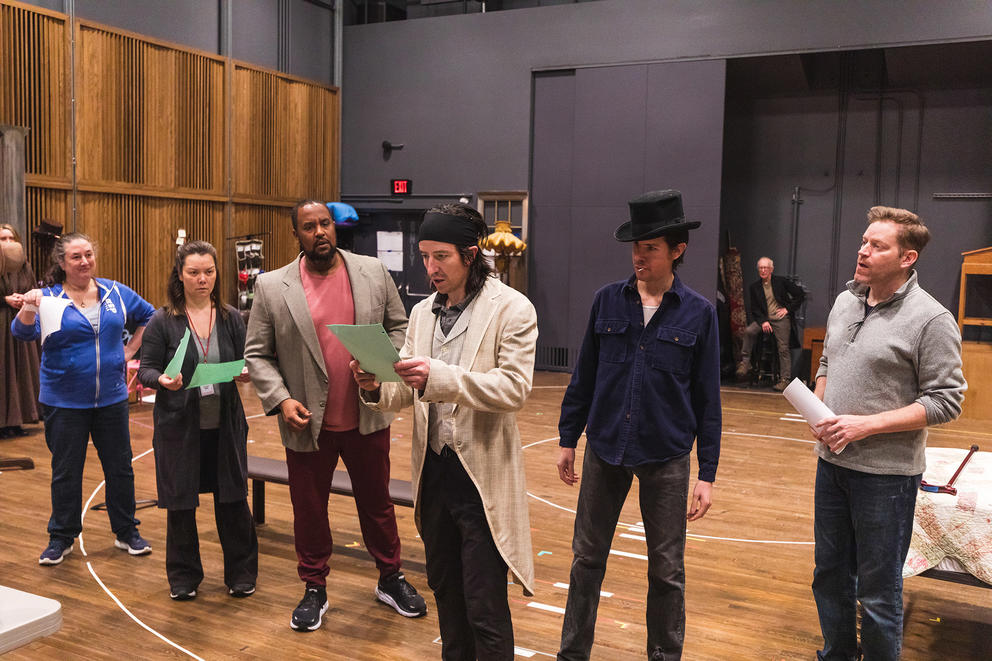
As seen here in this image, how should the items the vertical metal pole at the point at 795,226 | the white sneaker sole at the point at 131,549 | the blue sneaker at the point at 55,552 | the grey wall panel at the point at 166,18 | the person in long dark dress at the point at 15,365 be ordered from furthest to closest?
1. the vertical metal pole at the point at 795,226
2. the grey wall panel at the point at 166,18
3. the person in long dark dress at the point at 15,365
4. the white sneaker sole at the point at 131,549
5. the blue sneaker at the point at 55,552

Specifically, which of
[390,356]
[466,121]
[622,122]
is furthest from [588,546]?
[466,121]

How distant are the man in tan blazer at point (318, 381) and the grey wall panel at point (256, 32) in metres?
8.21

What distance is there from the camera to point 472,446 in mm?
2486

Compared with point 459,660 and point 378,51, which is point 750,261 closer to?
point 378,51

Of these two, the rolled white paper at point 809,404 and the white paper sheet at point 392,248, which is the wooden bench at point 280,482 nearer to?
the rolled white paper at point 809,404

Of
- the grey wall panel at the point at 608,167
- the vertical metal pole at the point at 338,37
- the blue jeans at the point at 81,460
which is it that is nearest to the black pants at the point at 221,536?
the blue jeans at the point at 81,460

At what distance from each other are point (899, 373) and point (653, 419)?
0.74 meters

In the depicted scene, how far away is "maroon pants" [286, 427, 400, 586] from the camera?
3.48 meters

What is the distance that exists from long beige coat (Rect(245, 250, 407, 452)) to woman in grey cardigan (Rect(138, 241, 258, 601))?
0.42 metres

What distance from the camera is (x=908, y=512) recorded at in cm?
268

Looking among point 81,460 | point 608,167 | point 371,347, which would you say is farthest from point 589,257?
point 371,347

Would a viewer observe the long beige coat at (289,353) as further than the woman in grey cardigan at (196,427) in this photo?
No

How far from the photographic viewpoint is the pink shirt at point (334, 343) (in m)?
3.41

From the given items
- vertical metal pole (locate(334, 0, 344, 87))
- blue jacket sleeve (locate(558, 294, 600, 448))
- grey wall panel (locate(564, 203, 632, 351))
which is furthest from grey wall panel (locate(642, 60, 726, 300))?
blue jacket sleeve (locate(558, 294, 600, 448))
